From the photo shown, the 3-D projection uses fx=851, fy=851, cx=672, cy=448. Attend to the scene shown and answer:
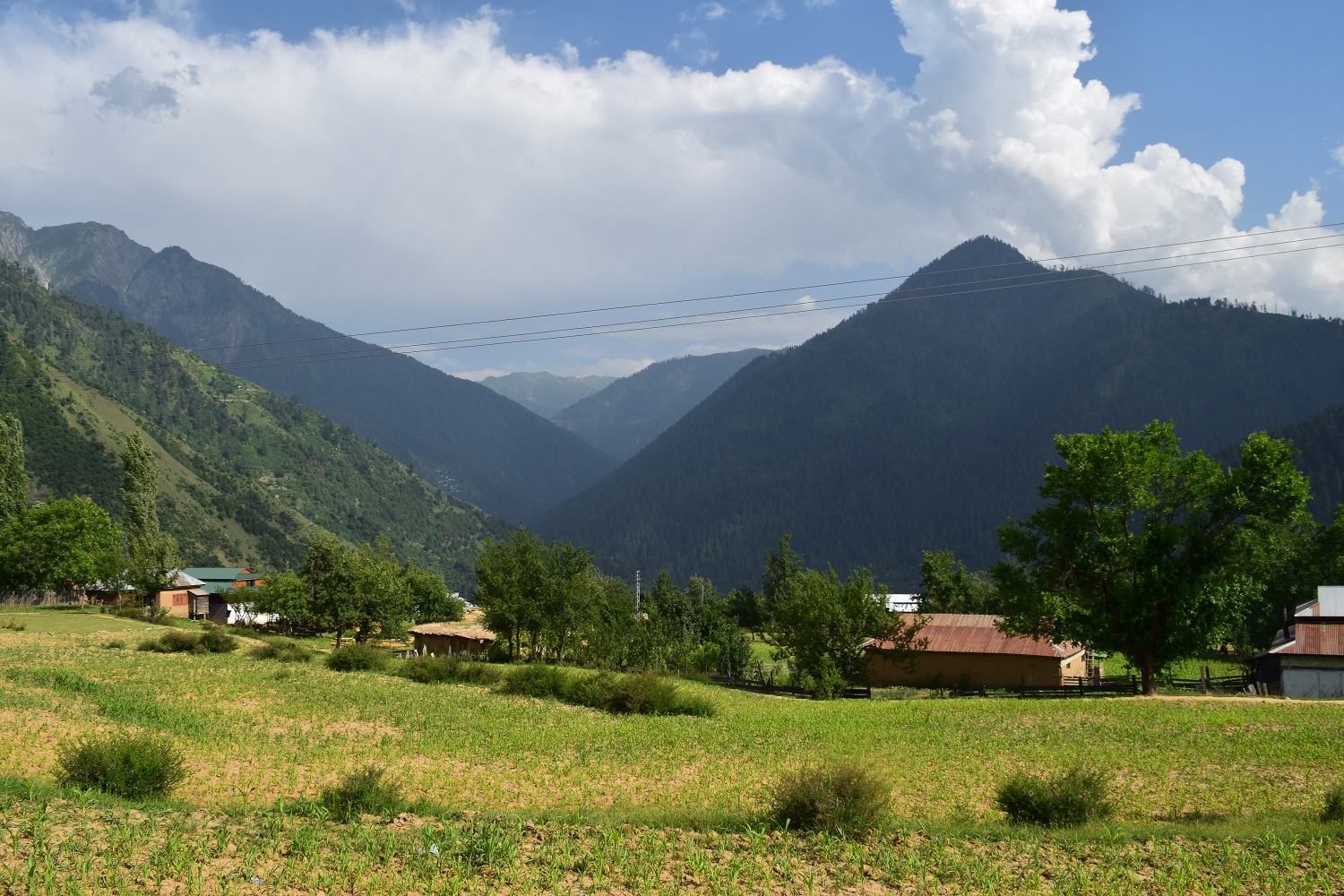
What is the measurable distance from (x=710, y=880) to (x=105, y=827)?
24.2 ft

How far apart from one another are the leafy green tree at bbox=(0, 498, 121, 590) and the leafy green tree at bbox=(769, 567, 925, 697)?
5882 cm

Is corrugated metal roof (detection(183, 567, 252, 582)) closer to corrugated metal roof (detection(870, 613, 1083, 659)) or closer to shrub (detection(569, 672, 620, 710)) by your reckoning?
corrugated metal roof (detection(870, 613, 1083, 659))

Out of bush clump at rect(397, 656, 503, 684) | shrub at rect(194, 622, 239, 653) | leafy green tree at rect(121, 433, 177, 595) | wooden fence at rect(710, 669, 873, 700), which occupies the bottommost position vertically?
wooden fence at rect(710, 669, 873, 700)

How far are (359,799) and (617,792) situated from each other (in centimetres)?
585

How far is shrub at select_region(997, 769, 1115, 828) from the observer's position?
43.7 feet

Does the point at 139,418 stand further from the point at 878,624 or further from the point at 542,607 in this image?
the point at 878,624

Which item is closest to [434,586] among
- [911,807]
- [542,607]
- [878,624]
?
[542,607]

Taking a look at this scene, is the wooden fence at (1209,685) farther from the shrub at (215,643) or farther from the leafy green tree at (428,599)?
the leafy green tree at (428,599)

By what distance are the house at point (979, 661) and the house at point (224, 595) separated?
56509 mm

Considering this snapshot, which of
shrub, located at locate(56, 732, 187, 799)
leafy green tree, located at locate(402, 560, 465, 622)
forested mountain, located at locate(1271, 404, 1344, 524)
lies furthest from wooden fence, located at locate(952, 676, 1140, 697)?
forested mountain, located at locate(1271, 404, 1344, 524)

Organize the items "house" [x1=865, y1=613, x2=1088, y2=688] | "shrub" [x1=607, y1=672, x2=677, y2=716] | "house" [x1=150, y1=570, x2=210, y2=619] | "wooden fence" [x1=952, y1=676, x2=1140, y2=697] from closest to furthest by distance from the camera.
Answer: "shrub" [x1=607, y1=672, x2=677, y2=716] < "wooden fence" [x1=952, y1=676, x2=1140, y2=697] < "house" [x1=865, y1=613, x2=1088, y2=688] < "house" [x1=150, y1=570, x2=210, y2=619]

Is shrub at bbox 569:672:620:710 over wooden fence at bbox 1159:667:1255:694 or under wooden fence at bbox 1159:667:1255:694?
over

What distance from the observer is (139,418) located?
195125 millimetres

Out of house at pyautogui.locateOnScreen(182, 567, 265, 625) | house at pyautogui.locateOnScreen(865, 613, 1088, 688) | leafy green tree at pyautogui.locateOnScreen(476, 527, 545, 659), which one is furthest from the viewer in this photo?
house at pyautogui.locateOnScreen(182, 567, 265, 625)
